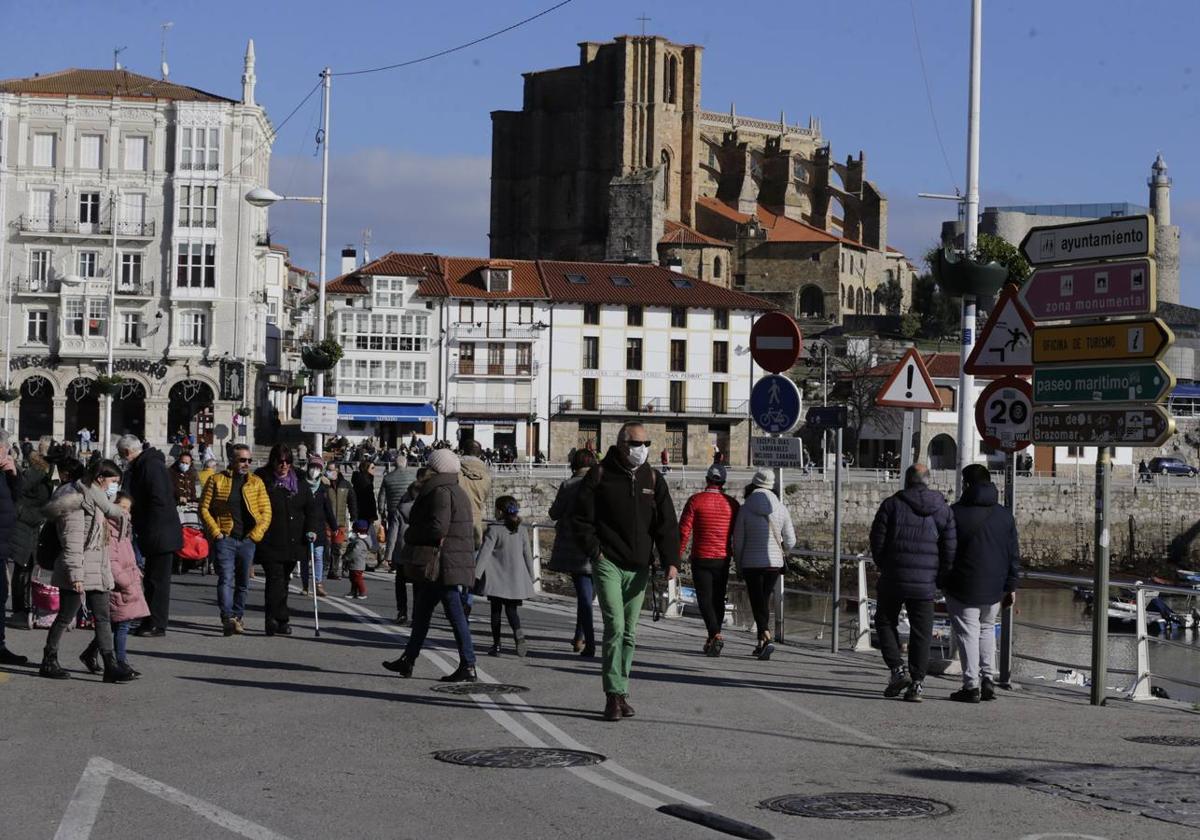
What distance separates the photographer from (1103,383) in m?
12.7

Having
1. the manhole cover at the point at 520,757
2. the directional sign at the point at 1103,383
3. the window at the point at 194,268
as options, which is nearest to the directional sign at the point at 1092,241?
the directional sign at the point at 1103,383

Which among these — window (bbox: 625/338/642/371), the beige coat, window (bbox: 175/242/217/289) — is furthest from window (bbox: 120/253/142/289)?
the beige coat

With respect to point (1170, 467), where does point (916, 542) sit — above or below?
below

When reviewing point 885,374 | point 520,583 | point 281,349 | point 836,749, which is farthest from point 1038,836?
point 885,374

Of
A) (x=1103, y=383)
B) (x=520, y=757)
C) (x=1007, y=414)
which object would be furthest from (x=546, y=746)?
(x=1007, y=414)

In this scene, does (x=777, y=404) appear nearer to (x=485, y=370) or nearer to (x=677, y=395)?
(x=485, y=370)

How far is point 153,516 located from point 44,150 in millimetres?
63000

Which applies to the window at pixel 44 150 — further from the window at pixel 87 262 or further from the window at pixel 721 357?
the window at pixel 721 357

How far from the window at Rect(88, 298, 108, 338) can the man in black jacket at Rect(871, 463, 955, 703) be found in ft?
214

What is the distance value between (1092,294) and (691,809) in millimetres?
6276

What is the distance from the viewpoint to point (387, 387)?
8850 centimetres

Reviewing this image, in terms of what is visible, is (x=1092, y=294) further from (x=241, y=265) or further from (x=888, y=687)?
(x=241, y=265)

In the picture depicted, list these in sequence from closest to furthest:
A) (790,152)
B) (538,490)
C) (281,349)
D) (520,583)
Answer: (520,583) < (538,490) < (281,349) < (790,152)

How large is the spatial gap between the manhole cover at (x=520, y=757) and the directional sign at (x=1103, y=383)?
4940 mm
